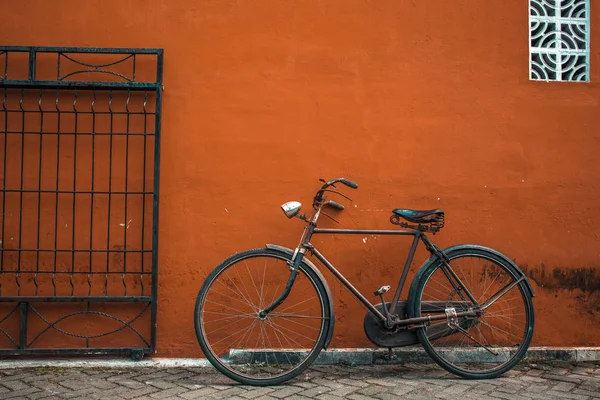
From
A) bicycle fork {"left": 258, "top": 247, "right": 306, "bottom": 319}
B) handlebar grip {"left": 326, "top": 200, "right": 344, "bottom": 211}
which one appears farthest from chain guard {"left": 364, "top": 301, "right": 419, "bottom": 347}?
handlebar grip {"left": 326, "top": 200, "right": 344, "bottom": 211}

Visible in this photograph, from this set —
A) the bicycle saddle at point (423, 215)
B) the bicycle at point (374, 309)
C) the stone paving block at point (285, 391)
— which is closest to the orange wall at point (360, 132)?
the bicycle at point (374, 309)

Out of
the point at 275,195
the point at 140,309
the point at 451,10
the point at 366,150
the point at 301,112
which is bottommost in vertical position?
the point at 140,309

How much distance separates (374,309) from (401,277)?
376mm

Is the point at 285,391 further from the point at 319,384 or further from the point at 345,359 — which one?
the point at 345,359

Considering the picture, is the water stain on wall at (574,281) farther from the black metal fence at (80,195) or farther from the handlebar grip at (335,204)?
the black metal fence at (80,195)

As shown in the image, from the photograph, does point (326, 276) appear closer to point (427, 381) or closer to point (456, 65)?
point (427, 381)


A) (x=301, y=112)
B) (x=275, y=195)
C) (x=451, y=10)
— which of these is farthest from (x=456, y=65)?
(x=275, y=195)

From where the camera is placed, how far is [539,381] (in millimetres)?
3947

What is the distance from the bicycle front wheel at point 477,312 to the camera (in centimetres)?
411

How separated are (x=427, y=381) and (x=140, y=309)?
2289mm

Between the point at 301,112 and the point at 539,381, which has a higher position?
the point at 301,112

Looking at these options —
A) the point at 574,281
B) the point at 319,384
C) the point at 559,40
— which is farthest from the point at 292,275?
the point at 559,40

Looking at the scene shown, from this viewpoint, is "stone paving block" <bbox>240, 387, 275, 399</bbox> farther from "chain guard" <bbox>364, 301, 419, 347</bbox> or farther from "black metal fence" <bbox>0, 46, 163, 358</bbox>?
"black metal fence" <bbox>0, 46, 163, 358</bbox>

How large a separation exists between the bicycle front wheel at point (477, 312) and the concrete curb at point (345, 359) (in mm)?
221
